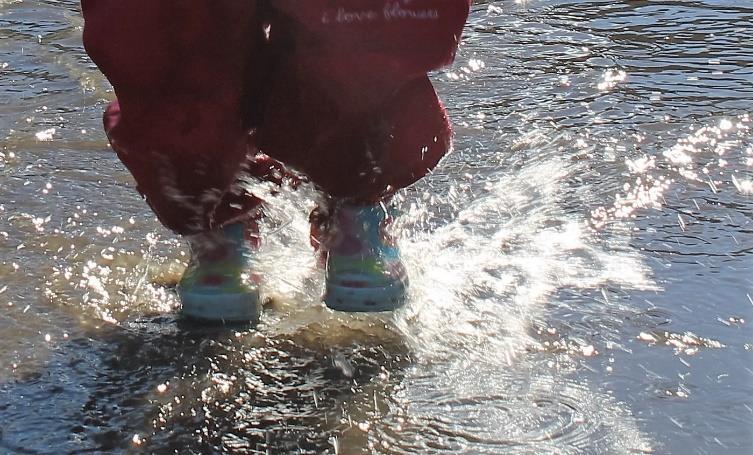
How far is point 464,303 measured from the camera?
1.96m

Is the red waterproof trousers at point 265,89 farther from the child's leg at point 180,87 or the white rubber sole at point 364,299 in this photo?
the white rubber sole at point 364,299

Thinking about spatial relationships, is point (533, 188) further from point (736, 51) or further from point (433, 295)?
point (736, 51)

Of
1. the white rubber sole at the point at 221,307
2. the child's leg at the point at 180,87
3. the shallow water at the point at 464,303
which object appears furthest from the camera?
the white rubber sole at the point at 221,307

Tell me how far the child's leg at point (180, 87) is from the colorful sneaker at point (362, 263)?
22 cm

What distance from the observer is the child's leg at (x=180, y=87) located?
6.00 feet

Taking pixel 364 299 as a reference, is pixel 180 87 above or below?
above

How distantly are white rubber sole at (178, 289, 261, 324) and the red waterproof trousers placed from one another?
0.13 m

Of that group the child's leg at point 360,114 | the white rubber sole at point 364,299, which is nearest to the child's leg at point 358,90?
the child's leg at point 360,114

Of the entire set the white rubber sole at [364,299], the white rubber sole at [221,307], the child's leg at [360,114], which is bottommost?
the white rubber sole at [221,307]

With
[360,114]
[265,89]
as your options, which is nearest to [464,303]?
[360,114]

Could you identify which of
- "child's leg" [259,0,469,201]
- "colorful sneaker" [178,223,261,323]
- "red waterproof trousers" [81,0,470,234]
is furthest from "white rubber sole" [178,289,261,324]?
"child's leg" [259,0,469,201]

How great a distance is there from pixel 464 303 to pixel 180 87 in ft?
1.99

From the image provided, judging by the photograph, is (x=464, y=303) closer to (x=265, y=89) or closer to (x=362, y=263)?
(x=362, y=263)

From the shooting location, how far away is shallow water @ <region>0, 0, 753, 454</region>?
1.57m
